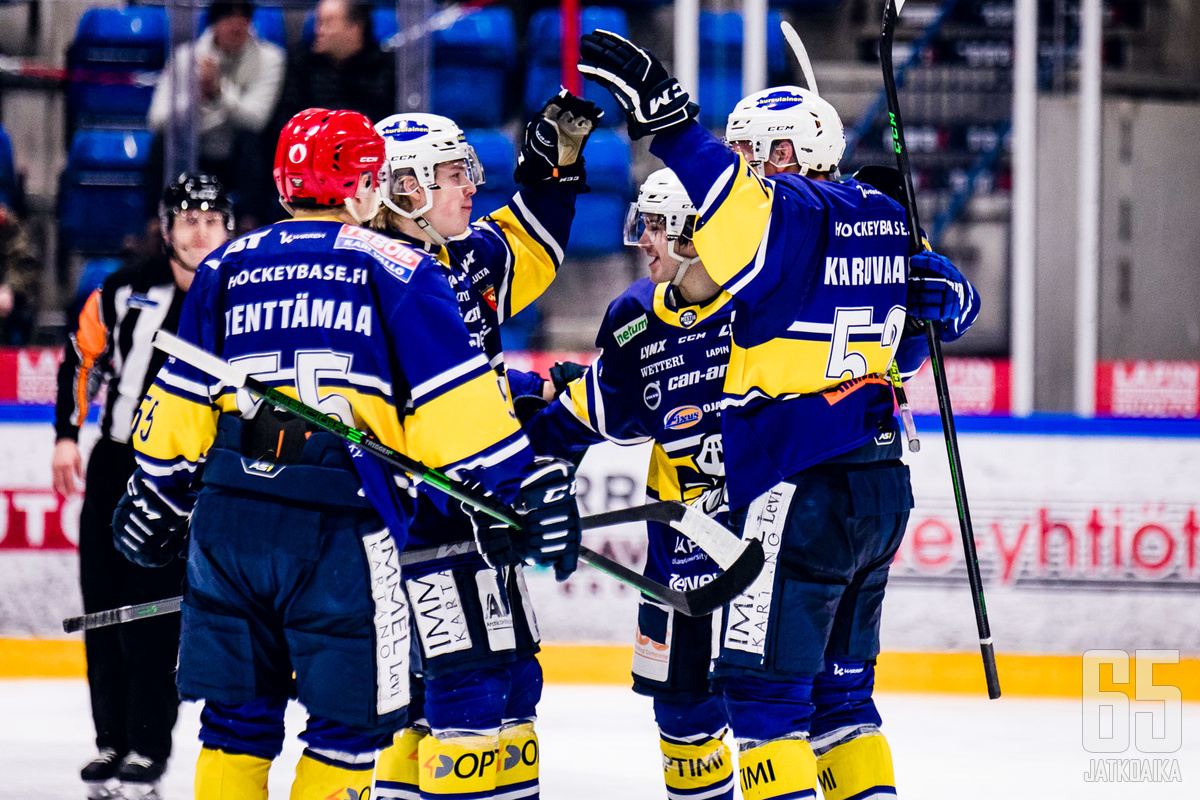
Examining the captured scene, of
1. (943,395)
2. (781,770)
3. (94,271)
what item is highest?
(94,271)

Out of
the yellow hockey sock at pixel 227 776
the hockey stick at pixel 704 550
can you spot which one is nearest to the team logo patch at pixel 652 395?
the hockey stick at pixel 704 550

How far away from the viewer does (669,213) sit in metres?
2.79

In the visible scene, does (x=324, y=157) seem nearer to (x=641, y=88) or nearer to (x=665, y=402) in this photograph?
(x=641, y=88)

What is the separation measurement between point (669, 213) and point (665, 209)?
11 mm

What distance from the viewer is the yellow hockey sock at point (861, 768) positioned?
102 inches

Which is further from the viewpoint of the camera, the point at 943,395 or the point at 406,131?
the point at 943,395

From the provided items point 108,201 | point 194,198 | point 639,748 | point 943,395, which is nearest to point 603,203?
point 108,201

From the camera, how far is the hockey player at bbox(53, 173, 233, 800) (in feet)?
10.7

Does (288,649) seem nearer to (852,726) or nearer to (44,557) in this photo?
(852,726)

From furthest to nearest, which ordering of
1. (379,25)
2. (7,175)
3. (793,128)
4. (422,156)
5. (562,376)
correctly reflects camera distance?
1. (7,175)
2. (379,25)
3. (562,376)
4. (422,156)
5. (793,128)

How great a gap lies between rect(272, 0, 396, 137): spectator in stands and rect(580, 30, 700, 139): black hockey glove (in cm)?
312

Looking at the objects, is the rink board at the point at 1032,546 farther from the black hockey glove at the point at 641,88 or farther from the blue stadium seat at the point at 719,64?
the black hockey glove at the point at 641,88

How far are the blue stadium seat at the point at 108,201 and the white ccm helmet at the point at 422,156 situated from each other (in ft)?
9.69

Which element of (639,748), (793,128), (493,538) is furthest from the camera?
(639,748)
